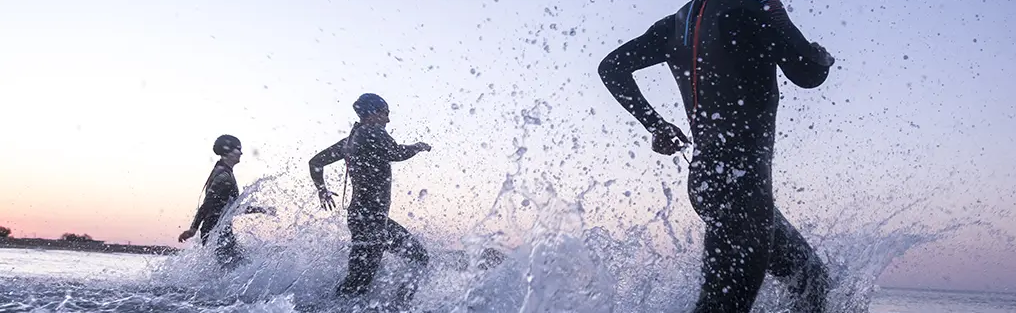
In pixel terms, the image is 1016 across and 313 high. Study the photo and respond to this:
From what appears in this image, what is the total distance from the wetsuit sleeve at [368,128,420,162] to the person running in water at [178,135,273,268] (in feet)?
5.57

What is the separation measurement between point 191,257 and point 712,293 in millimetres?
4996

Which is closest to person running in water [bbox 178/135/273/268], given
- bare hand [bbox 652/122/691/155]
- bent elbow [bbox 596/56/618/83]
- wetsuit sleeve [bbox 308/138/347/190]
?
wetsuit sleeve [bbox 308/138/347/190]

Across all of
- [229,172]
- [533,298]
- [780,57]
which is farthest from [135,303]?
[229,172]

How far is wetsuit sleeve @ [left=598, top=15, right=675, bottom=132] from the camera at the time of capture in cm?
282

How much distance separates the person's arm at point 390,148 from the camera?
15.8 ft

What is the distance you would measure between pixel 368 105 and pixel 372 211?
756 mm

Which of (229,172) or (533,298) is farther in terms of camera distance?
(229,172)

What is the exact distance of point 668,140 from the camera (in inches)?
100

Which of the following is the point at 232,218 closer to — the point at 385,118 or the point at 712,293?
the point at 385,118

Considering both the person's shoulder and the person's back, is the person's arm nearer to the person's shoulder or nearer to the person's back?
the person's back

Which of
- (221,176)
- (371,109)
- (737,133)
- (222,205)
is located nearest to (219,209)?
(222,205)

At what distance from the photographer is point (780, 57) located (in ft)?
8.13

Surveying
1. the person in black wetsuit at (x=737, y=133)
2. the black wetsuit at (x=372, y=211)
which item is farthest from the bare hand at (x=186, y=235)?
the person in black wetsuit at (x=737, y=133)

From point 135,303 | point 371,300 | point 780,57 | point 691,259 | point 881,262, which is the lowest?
point 135,303
